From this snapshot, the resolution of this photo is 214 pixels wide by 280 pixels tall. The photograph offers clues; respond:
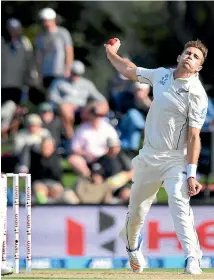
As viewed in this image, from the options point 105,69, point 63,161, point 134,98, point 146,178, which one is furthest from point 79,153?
point 146,178

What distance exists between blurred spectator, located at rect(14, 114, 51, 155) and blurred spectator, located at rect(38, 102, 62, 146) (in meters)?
0.19

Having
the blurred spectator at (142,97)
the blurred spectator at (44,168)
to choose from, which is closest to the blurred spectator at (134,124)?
the blurred spectator at (142,97)

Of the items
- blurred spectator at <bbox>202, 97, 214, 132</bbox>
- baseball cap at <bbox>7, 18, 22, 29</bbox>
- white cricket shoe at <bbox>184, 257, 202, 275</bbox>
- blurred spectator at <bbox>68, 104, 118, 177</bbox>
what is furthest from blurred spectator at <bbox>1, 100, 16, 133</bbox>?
white cricket shoe at <bbox>184, 257, 202, 275</bbox>

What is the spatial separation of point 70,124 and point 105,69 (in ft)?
5.06

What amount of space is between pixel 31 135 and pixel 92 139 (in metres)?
0.73

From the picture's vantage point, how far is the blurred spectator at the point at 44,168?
12.1m

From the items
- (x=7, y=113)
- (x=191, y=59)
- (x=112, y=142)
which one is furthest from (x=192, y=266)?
(x=7, y=113)

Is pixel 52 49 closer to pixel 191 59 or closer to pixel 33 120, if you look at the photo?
pixel 33 120

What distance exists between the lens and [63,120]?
43.5ft

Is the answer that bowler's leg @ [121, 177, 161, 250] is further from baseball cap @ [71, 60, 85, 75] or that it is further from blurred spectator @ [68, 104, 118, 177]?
baseball cap @ [71, 60, 85, 75]

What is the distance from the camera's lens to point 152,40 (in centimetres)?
1438

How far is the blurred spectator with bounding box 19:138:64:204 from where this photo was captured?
39.8 feet

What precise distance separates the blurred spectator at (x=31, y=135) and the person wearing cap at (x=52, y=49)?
1.25 meters

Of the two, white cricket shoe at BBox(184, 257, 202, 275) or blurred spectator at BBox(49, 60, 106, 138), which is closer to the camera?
white cricket shoe at BBox(184, 257, 202, 275)
